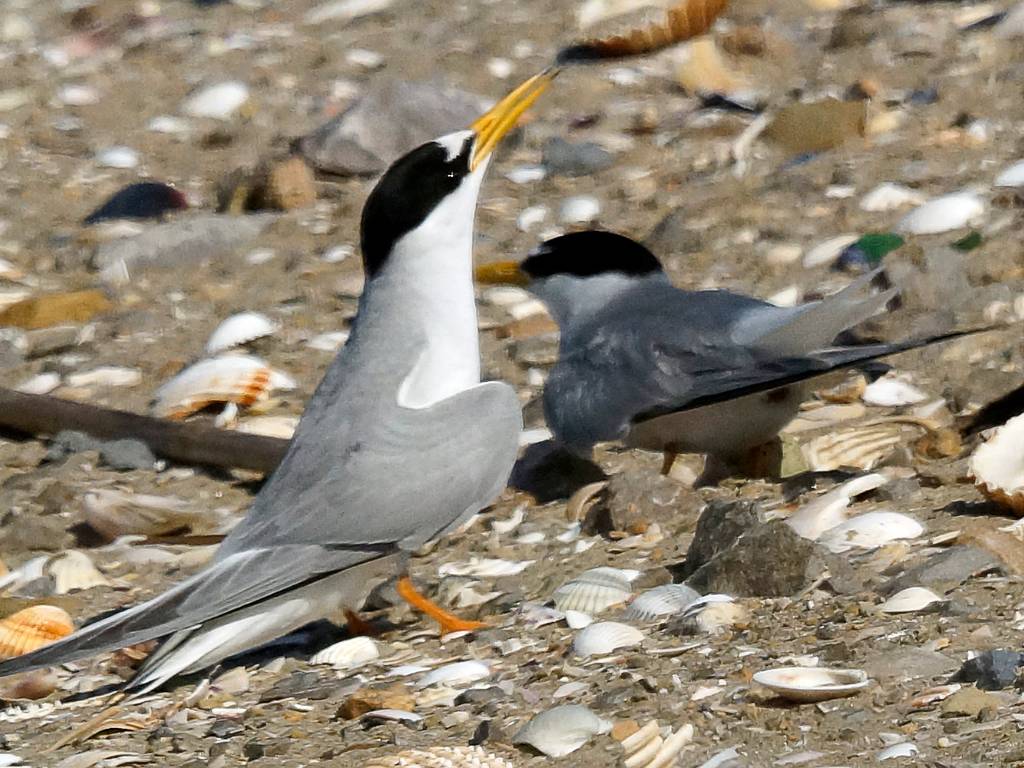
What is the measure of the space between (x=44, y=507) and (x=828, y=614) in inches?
81.1

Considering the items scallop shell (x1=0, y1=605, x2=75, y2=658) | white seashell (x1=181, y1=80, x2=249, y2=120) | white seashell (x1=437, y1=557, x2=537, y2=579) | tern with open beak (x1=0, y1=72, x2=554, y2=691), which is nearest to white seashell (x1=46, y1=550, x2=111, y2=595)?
scallop shell (x1=0, y1=605, x2=75, y2=658)

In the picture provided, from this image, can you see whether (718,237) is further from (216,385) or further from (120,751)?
(120,751)

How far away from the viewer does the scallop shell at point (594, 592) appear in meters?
3.22

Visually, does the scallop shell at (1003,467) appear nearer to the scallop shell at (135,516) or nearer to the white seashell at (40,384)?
the scallop shell at (135,516)

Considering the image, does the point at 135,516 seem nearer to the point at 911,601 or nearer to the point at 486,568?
the point at 486,568

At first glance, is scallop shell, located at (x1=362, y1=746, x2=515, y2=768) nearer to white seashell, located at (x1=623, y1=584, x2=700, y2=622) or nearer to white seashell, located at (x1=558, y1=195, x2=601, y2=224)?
white seashell, located at (x1=623, y1=584, x2=700, y2=622)

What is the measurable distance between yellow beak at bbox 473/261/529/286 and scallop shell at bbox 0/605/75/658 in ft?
5.69

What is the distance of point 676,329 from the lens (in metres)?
4.08

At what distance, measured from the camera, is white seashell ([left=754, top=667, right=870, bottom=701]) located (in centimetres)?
256

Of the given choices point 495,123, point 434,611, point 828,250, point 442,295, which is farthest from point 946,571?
point 828,250

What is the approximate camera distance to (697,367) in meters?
3.96

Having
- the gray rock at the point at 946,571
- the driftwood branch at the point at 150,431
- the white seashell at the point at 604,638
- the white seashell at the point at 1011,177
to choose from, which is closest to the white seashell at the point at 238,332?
the driftwood branch at the point at 150,431

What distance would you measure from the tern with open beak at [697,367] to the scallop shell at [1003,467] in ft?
0.75

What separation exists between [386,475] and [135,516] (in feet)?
2.96
